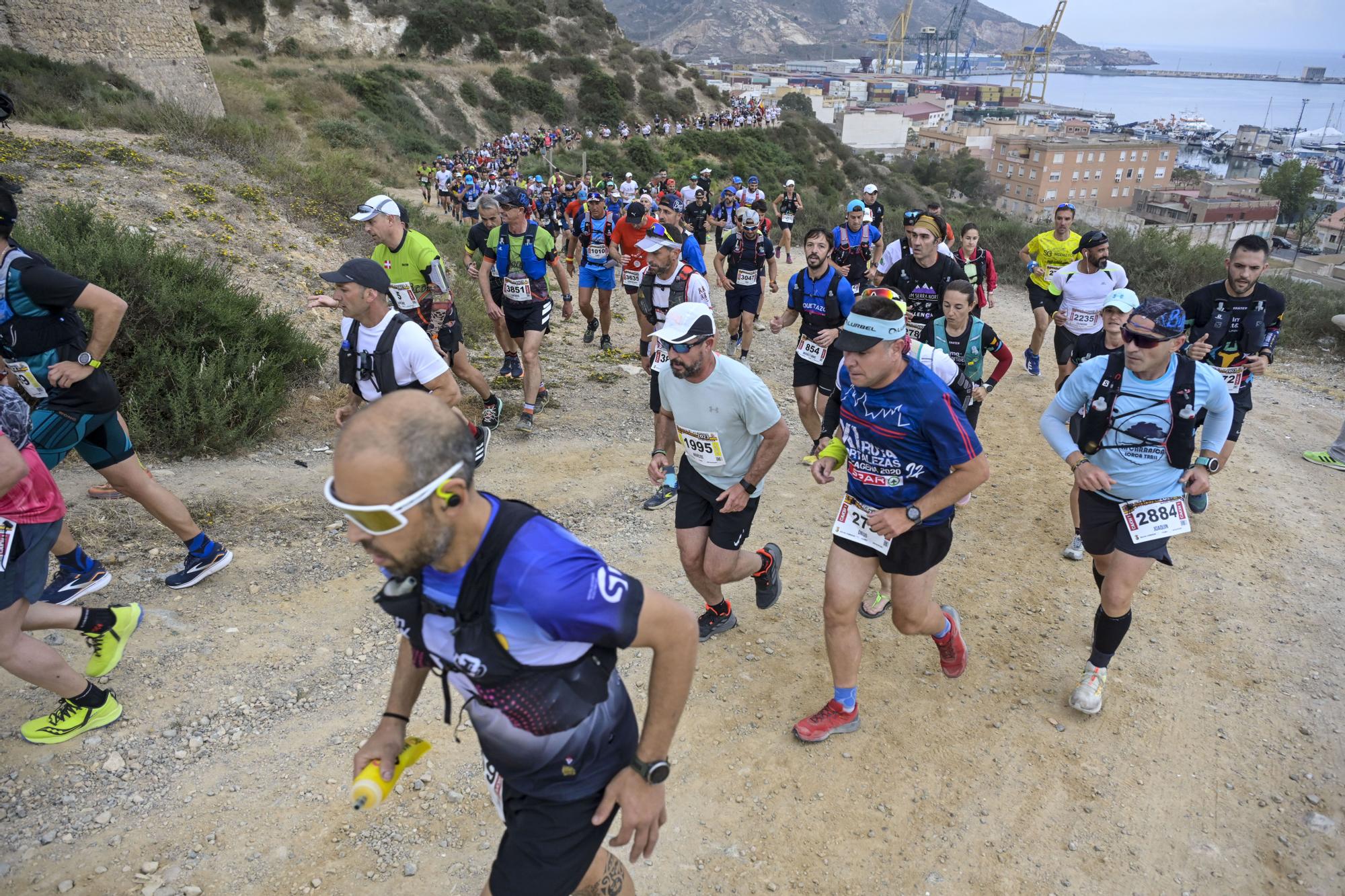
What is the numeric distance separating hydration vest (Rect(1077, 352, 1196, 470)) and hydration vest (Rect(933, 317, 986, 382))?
5.33 feet

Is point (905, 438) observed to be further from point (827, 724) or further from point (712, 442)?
point (827, 724)

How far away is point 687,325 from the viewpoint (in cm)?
368

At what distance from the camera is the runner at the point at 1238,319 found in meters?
5.41

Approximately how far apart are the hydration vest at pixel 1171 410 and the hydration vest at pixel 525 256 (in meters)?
5.15

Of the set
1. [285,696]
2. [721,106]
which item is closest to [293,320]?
[285,696]

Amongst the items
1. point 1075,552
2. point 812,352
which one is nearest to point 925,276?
point 812,352

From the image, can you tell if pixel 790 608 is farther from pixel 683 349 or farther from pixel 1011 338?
pixel 1011 338

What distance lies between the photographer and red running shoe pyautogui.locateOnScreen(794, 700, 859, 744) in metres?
3.77

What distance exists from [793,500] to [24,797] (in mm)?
5134

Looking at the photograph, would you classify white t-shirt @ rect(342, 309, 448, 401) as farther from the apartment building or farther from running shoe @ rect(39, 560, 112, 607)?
the apartment building

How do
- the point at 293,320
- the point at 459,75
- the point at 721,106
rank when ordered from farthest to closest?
the point at 721,106, the point at 459,75, the point at 293,320

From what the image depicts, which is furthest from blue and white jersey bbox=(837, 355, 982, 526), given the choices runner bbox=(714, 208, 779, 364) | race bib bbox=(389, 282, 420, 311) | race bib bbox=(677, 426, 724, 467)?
runner bbox=(714, 208, 779, 364)

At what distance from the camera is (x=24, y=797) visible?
314cm

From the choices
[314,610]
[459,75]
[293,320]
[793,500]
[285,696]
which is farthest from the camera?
[459,75]
